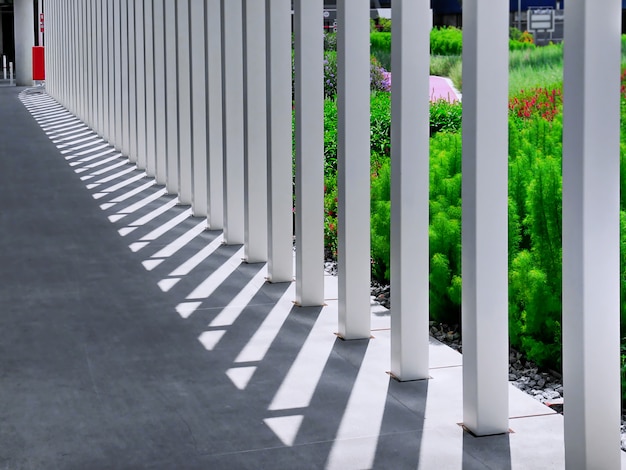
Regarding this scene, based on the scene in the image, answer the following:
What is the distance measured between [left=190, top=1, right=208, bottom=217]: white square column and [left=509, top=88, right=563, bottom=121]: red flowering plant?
3217 millimetres

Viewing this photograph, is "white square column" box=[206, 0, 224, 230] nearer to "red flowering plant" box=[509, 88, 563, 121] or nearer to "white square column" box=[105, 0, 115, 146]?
"red flowering plant" box=[509, 88, 563, 121]

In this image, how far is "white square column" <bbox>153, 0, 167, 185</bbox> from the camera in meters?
12.0

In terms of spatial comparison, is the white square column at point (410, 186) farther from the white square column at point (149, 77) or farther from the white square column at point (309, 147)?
the white square column at point (149, 77)

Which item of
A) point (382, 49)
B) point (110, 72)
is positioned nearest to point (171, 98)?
point (110, 72)

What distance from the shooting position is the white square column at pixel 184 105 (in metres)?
10.4

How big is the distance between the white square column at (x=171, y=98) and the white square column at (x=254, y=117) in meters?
3.50

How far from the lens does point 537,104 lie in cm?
1088

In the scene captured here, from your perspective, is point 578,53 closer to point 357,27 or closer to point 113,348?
point 357,27

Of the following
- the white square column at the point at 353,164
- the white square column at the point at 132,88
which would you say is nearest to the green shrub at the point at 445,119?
the white square column at the point at 132,88

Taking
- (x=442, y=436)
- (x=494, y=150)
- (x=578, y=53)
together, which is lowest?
(x=442, y=436)

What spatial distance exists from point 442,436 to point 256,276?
333cm

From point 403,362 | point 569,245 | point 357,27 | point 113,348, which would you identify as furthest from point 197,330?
point 569,245

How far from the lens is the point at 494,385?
4020 millimetres

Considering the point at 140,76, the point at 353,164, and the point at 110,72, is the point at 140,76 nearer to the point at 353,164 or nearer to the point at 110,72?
the point at 110,72
